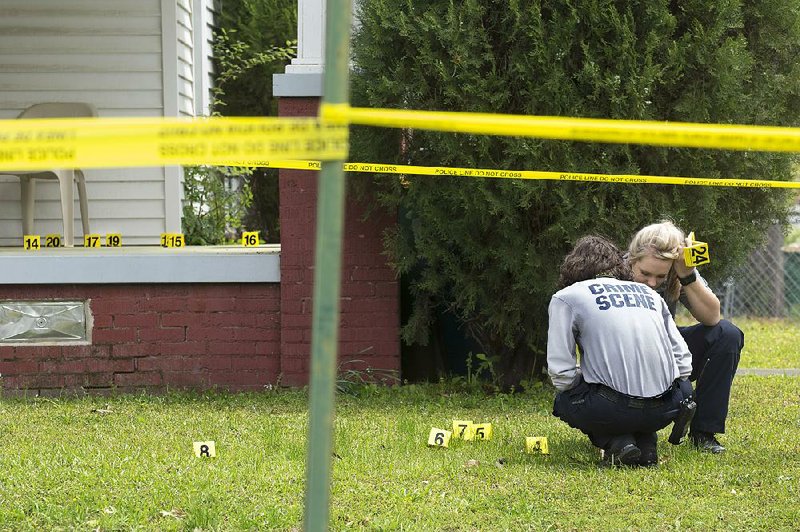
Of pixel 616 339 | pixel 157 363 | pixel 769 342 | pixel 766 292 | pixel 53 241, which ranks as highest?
pixel 53 241

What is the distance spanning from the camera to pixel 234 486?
447 centimetres

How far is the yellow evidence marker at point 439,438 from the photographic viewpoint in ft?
17.7

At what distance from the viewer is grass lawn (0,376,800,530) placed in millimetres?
4074

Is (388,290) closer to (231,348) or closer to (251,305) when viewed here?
(251,305)

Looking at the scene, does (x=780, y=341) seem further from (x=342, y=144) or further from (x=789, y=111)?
(x=342, y=144)

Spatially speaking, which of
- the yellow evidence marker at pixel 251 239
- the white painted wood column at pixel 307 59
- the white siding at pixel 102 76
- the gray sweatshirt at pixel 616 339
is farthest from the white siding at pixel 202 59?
the gray sweatshirt at pixel 616 339

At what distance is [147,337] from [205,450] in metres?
2.33

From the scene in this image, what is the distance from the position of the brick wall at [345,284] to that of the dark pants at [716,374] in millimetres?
2485

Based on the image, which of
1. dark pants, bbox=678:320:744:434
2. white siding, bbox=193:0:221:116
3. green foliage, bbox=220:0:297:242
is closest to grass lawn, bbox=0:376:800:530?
dark pants, bbox=678:320:744:434

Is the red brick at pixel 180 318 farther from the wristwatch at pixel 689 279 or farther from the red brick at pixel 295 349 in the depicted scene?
the wristwatch at pixel 689 279

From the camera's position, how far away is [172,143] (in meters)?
2.58

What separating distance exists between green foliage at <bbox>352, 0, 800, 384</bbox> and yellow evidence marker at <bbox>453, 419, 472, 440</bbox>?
4.02 ft

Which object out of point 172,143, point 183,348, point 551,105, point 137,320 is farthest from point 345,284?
point 172,143

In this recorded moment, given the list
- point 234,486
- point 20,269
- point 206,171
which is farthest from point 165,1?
point 234,486
